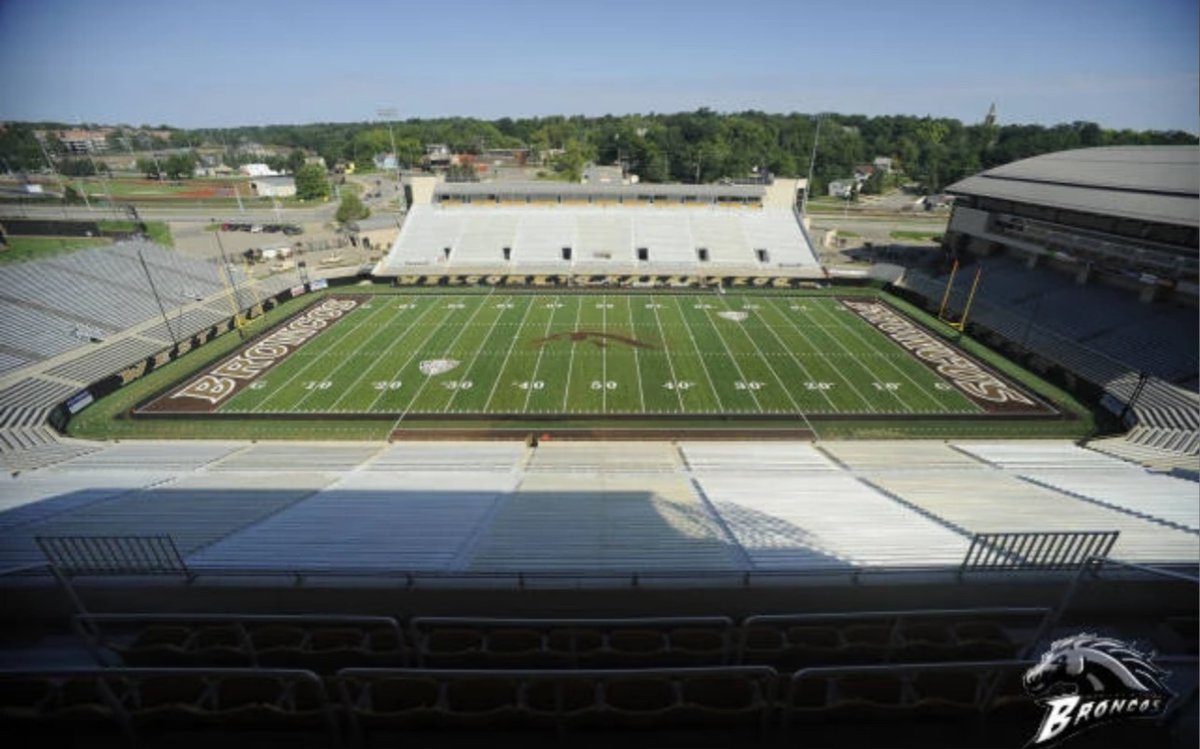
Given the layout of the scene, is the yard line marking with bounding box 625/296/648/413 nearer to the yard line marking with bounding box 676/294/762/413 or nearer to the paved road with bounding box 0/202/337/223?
the yard line marking with bounding box 676/294/762/413

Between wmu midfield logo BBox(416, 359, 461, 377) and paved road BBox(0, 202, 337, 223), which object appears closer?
wmu midfield logo BBox(416, 359, 461, 377)

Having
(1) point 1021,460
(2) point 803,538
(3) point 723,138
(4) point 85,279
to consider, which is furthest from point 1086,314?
(3) point 723,138

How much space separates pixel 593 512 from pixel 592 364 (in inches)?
599

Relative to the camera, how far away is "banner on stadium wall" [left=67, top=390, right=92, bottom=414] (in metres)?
20.2

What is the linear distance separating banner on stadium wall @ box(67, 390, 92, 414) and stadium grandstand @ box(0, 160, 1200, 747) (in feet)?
0.79

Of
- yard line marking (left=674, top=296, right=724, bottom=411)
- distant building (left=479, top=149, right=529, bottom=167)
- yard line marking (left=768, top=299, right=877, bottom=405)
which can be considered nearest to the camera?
yard line marking (left=768, top=299, right=877, bottom=405)

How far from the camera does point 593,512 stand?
9.63m

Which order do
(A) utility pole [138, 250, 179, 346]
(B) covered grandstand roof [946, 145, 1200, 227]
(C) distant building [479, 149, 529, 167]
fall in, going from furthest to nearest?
(C) distant building [479, 149, 529, 167] < (A) utility pole [138, 250, 179, 346] < (B) covered grandstand roof [946, 145, 1200, 227]

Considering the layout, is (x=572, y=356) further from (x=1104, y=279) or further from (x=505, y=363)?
(x=1104, y=279)

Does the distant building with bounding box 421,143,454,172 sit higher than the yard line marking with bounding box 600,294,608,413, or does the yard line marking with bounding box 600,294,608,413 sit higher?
the distant building with bounding box 421,143,454,172

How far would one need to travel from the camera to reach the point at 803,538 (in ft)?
26.0

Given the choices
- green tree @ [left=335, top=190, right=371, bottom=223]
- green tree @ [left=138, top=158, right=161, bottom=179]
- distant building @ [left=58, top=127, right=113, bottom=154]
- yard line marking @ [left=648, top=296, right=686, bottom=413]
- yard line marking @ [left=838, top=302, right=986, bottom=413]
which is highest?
distant building @ [left=58, top=127, right=113, bottom=154]

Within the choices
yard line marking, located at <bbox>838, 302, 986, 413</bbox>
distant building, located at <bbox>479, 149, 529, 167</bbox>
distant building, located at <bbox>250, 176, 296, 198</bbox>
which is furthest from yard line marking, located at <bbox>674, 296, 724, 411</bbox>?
distant building, located at <bbox>479, 149, 529, 167</bbox>

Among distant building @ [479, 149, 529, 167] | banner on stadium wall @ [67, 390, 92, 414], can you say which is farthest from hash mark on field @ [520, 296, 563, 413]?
distant building @ [479, 149, 529, 167]
